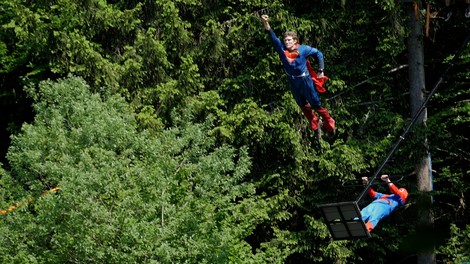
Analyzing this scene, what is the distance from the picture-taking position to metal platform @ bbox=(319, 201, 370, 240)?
10430 millimetres

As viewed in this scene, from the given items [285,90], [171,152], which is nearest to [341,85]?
[285,90]

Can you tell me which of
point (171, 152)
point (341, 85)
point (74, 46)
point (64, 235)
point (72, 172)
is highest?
point (74, 46)

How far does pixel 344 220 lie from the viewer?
424 inches

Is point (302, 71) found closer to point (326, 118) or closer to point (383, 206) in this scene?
point (326, 118)

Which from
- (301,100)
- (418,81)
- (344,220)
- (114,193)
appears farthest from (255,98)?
(344,220)

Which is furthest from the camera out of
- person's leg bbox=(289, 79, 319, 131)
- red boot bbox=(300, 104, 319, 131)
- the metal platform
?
red boot bbox=(300, 104, 319, 131)

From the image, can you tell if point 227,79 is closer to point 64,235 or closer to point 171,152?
point 171,152

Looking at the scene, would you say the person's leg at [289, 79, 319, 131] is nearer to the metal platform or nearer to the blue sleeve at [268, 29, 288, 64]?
the blue sleeve at [268, 29, 288, 64]

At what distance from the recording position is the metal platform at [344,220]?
34.2ft

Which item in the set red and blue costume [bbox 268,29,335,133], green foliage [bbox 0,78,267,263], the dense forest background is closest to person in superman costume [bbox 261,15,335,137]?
red and blue costume [bbox 268,29,335,133]

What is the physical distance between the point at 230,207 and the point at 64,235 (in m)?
2.53

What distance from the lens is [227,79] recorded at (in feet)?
55.7

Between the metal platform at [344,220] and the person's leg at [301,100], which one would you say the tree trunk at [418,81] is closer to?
the person's leg at [301,100]

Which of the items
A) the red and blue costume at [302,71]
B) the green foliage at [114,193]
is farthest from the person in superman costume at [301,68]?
the green foliage at [114,193]
